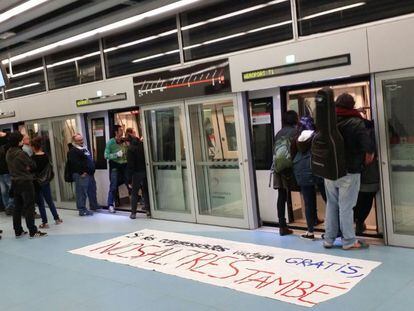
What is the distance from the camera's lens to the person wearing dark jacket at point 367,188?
4.57 meters

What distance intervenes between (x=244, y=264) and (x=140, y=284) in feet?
3.25

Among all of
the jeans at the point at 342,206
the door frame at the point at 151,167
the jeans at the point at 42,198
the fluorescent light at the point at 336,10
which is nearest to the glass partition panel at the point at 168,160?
the door frame at the point at 151,167

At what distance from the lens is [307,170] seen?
4.90m

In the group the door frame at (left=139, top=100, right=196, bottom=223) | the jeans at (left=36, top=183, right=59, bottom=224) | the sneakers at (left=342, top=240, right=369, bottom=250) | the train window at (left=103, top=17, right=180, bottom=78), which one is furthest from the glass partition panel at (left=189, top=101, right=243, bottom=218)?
the jeans at (left=36, top=183, right=59, bottom=224)

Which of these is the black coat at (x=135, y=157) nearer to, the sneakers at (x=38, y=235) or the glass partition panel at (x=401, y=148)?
the sneakers at (x=38, y=235)

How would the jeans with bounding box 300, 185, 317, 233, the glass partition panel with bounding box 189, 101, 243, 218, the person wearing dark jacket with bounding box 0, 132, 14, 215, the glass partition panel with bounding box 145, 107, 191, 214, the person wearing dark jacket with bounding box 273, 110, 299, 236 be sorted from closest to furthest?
the jeans with bounding box 300, 185, 317, 233 < the person wearing dark jacket with bounding box 273, 110, 299, 236 < the glass partition panel with bounding box 189, 101, 243, 218 < the glass partition panel with bounding box 145, 107, 191, 214 < the person wearing dark jacket with bounding box 0, 132, 14, 215

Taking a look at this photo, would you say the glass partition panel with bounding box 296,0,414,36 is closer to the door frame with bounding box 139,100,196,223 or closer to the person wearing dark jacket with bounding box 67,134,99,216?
the door frame with bounding box 139,100,196,223

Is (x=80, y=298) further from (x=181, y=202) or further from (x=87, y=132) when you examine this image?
(x=87, y=132)

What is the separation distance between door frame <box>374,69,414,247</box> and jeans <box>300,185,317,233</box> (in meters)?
0.72

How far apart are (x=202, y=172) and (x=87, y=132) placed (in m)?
2.67

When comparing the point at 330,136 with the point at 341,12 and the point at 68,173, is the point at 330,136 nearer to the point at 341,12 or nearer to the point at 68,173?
the point at 341,12

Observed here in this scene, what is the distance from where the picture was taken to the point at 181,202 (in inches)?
267

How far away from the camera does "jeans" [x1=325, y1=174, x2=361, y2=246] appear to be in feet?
14.5

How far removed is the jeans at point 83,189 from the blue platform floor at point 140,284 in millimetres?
1638
